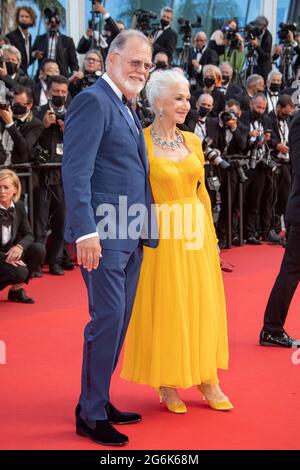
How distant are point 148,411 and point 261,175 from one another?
555cm

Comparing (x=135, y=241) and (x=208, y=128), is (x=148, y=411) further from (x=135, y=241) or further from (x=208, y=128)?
(x=208, y=128)

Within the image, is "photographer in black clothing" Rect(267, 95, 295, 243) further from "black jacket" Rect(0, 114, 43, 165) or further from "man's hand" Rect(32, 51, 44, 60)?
"black jacket" Rect(0, 114, 43, 165)

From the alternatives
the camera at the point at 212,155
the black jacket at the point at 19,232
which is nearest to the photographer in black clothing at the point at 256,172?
the camera at the point at 212,155

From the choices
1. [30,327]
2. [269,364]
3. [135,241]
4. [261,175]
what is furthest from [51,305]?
[261,175]

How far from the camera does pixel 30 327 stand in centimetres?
534

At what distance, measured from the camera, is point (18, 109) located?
698 cm

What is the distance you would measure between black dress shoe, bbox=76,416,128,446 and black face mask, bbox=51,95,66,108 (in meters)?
4.34

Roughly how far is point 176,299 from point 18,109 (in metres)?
3.73

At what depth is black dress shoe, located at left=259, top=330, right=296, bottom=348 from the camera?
4.86 m

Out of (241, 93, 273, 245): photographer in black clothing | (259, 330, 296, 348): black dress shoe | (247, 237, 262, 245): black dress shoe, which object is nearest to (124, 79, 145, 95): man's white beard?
(259, 330, 296, 348): black dress shoe

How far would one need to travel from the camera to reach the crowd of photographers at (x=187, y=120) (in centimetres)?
711

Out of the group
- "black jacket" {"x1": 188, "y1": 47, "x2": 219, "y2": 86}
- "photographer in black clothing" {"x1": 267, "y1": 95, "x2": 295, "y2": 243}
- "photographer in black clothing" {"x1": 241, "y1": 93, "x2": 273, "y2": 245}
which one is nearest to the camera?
"photographer in black clothing" {"x1": 241, "y1": 93, "x2": 273, "y2": 245}

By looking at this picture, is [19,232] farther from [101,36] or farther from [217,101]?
[101,36]

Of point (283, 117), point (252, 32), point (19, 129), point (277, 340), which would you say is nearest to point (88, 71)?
point (19, 129)
